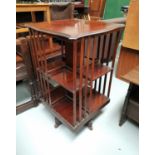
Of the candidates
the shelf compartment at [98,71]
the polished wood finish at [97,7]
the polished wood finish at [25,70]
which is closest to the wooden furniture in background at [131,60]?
the shelf compartment at [98,71]

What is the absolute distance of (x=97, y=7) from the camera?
12.6 feet

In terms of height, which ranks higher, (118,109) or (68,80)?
(68,80)

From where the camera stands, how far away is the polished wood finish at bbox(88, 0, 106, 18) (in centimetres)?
375

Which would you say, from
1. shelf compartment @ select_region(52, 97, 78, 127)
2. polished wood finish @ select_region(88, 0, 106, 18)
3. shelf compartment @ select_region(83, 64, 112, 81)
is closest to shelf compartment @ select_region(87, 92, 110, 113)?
shelf compartment @ select_region(52, 97, 78, 127)

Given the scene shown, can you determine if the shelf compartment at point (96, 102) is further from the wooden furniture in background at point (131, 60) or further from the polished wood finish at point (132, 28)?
the polished wood finish at point (132, 28)

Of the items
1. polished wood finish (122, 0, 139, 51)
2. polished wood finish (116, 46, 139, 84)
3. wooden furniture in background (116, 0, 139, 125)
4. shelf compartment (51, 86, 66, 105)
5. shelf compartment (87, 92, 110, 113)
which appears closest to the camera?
wooden furniture in background (116, 0, 139, 125)

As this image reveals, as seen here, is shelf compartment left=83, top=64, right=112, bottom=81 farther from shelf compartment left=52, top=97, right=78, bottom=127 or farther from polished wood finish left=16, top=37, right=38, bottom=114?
polished wood finish left=16, top=37, right=38, bottom=114

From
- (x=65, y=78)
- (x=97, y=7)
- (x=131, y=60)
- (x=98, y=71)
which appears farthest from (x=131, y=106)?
(x=97, y=7)

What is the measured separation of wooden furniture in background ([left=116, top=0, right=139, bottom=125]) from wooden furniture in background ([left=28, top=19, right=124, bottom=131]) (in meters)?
0.22

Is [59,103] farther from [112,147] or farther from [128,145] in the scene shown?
[128,145]

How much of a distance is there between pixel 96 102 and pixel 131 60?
930 millimetres

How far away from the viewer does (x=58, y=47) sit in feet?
6.33
